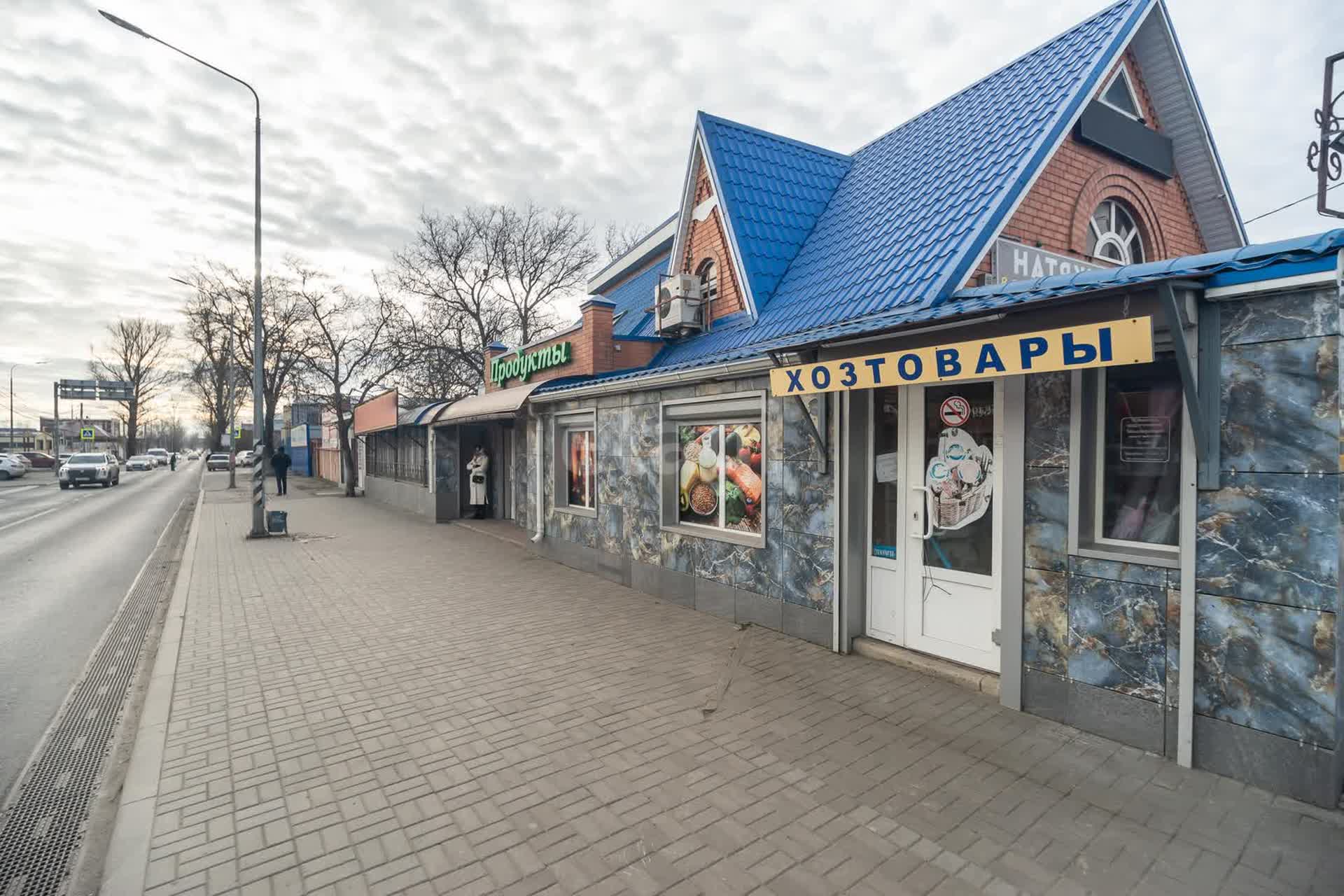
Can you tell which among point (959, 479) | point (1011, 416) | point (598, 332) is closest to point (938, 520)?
point (959, 479)

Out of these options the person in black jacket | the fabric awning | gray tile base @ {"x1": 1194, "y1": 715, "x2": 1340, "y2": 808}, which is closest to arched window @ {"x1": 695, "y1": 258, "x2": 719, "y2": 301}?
the fabric awning

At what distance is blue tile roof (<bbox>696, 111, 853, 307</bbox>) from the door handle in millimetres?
3943

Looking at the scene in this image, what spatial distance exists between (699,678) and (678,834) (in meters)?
2.13

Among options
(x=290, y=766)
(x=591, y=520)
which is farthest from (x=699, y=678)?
(x=591, y=520)

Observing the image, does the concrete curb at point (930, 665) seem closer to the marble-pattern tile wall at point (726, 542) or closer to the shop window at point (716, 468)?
the marble-pattern tile wall at point (726, 542)

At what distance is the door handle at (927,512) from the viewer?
212 inches

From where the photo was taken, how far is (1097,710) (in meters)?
4.16

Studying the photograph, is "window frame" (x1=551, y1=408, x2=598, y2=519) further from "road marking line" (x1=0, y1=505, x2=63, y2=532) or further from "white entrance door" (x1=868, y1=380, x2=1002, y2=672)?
"road marking line" (x1=0, y1=505, x2=63, y2=532)

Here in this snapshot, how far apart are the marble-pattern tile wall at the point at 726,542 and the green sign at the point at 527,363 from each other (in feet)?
4.10

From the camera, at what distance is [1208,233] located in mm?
8977

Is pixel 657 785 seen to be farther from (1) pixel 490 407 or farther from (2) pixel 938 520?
(1) pixel 490 407

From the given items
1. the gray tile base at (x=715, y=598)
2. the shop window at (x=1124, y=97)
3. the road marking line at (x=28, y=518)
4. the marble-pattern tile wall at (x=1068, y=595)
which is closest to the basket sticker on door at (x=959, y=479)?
the marble-pattern tile wall at (x=1068, y=595)

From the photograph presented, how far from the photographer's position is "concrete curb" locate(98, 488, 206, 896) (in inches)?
117

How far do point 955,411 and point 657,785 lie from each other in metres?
3.57
